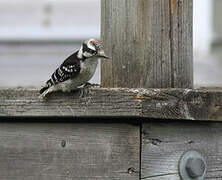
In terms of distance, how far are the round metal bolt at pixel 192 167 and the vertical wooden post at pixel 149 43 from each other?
0.34 metres

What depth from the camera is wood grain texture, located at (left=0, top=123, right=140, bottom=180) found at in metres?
2.56

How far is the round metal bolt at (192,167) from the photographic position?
2568 mm

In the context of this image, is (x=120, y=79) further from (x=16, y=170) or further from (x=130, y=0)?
(x=16, y=170)

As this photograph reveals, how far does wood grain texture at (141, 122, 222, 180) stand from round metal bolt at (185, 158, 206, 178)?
49 millimetres

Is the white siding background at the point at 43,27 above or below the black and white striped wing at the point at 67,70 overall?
above

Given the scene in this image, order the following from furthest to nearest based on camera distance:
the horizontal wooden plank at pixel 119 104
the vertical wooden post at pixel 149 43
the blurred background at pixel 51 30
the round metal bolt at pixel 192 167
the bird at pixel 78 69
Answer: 1. the blurred background at pixel 51 30
2. the bird at pixel 78 69
3. the vertical wooden post at pixel 149 43
4. the round metal bolt at pixel 192 167
5. the horizontal wooden plank at pixel 119 104

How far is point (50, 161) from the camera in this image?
2.65 meters

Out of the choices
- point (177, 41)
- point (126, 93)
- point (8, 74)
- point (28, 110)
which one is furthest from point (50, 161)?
point (8, 74)

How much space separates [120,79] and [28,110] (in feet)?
1.41

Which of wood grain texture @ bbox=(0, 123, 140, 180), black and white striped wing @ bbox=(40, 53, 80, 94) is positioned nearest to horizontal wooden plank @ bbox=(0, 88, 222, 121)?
wood grain texture @ bbox=(0, 123, 140, 180)

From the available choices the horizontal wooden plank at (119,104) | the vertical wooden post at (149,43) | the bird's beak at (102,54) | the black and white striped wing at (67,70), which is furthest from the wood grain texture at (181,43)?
the black and white striped wing at (67,70)

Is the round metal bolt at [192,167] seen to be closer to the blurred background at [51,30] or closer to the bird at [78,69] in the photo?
the bird at [78,69]

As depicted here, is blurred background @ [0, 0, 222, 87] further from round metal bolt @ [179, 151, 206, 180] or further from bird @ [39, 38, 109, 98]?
round metal bolt @ [179, 151, 206, 180]

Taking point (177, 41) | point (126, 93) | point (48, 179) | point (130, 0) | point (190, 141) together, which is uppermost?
point (130, 0)
